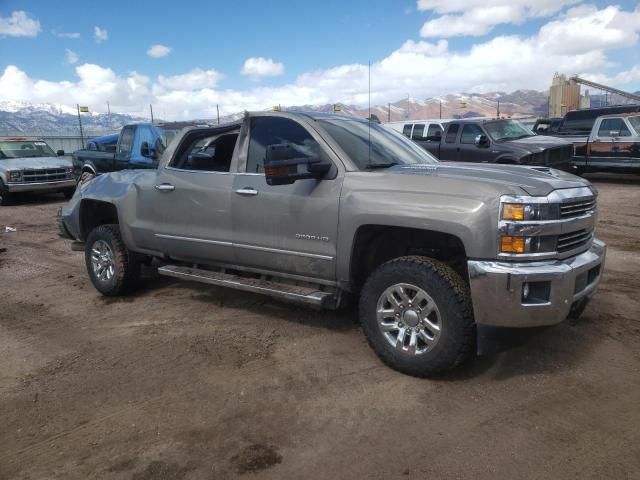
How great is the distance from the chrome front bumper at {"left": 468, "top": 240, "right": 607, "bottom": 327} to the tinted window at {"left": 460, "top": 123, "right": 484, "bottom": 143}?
9.96 metres

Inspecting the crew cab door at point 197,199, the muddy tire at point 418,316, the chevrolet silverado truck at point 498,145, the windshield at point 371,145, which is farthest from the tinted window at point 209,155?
the chevrolet silverado truck at point 498,145

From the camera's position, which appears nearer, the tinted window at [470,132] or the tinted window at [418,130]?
the tinted window at [470,132]

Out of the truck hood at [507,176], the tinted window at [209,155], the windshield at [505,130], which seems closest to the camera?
the truck hood at [507,176]

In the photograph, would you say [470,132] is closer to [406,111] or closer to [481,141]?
[481,141]

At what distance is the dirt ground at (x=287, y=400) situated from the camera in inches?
111

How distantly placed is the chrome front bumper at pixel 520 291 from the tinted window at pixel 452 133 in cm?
1029

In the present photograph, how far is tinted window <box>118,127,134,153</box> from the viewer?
39.5 ft

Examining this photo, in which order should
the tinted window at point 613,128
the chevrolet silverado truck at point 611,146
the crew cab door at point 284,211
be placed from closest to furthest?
the crew cab door at point 284,211, the chevrolet silverado truck at point 611,146, the tinted window at point 613,128

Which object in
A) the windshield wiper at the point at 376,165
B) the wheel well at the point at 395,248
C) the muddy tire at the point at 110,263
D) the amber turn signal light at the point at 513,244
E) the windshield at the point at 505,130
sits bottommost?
the muddy tire at the point at 110,263

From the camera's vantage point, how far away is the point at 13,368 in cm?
409

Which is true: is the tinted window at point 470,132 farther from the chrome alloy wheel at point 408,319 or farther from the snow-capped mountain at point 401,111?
the chrome alloy wheel at point 408,319

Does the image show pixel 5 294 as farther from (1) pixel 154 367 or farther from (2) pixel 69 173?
(2) pixel 69 173

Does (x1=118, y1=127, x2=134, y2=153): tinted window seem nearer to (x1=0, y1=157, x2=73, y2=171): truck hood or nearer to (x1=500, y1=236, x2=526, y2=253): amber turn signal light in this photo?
(x1=0, y1=157, x2=73, y2=171): truck hood

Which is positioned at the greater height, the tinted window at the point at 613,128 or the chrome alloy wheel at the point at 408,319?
the tinted window at the point at 613,128
